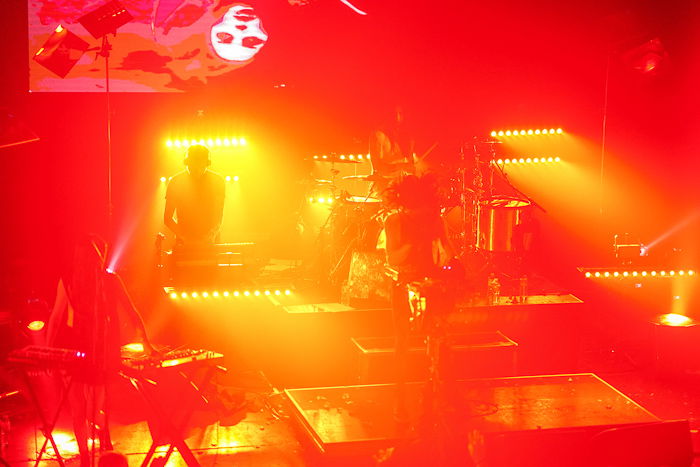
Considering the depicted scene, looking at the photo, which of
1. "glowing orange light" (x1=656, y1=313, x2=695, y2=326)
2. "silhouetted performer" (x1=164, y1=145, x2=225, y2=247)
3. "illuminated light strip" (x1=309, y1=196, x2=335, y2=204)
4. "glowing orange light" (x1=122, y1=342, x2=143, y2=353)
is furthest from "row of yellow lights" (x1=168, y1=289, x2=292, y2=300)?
"glowing orange light" (x1=656, y1=313, x2=695, y2=326)

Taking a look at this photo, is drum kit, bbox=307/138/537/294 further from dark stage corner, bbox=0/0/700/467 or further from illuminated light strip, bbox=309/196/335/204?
illuminated light strip, bbox=309/196/335/204

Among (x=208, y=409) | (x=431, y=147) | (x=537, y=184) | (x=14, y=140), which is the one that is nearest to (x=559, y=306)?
(x=431, y=147)

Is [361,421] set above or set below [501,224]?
below

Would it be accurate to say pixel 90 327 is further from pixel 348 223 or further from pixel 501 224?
pixel 501 224

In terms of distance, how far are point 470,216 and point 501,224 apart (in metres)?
0.42

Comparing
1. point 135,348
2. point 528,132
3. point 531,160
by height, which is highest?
point 528,132

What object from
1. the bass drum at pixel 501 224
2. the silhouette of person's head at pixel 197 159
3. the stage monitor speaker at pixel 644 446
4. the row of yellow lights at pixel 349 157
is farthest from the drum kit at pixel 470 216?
the stage monitor speaker at pixel 644 446

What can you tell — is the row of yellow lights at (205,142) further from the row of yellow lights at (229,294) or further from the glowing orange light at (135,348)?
the glowing orange light at (135,348)

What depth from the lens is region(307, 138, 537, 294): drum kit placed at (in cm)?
912

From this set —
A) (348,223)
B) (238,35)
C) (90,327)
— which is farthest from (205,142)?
(90,327)

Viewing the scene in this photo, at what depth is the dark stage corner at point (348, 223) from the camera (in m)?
6.76

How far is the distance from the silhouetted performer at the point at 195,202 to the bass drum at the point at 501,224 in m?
2.84

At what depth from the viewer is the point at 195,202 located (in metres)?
9.34

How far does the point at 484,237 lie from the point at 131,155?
14.3 feet
